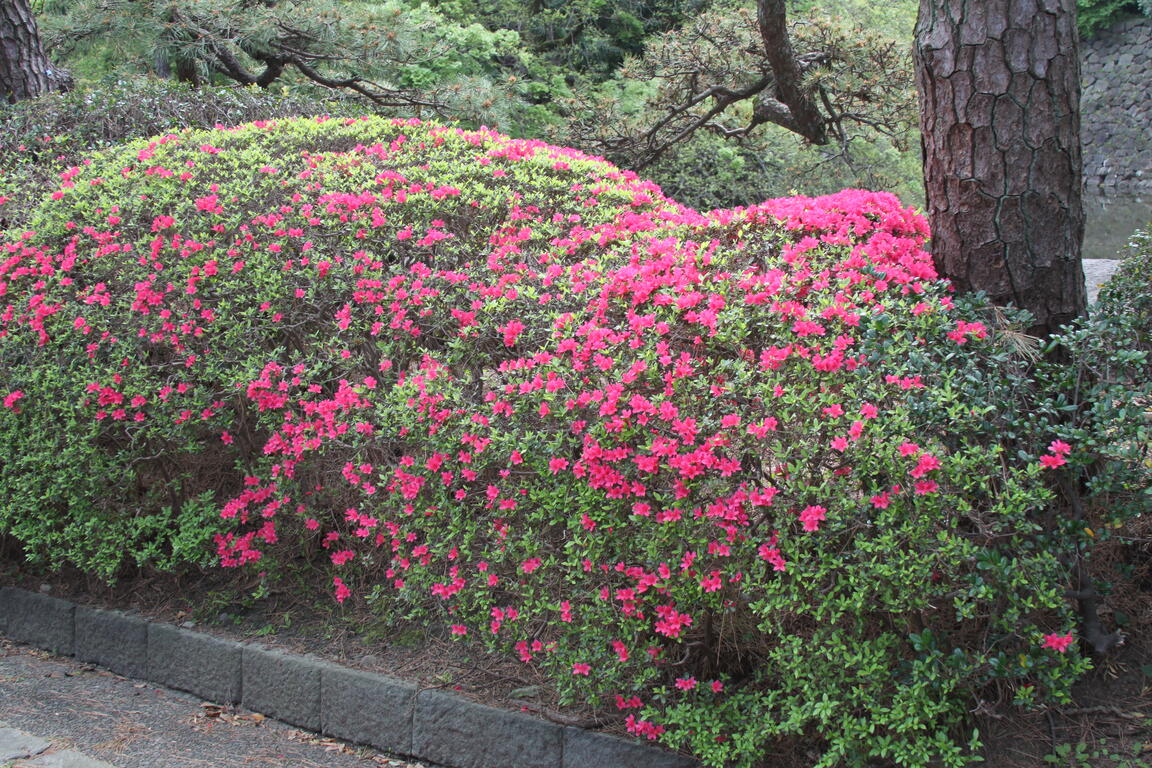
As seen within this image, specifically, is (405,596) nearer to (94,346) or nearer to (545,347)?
(545,347)

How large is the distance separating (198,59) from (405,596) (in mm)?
6490

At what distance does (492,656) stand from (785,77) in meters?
5.10

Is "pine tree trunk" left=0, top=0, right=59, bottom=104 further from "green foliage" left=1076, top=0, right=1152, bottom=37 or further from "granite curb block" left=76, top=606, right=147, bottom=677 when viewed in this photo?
"green foliage" left=1076, top=0, right=1152, bottom=37

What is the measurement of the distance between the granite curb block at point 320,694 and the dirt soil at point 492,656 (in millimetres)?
64

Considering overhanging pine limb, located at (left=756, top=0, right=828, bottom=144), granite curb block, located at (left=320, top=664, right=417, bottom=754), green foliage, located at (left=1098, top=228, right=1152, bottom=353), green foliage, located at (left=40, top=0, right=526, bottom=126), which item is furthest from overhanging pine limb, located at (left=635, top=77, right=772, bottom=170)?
granite curb block, located at (left=320, top=664, right=417, bottom=754)

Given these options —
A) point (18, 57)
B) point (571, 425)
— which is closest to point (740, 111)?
point (18, 57)

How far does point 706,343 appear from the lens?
2.74 meters

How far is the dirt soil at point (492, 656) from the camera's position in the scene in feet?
8.13

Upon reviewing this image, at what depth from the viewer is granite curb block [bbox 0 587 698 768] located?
2.91 metres

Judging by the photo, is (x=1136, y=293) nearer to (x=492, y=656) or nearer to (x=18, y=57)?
→ (x=492, y=656)

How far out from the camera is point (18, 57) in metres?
6.48

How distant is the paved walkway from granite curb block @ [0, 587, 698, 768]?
0.06 metres

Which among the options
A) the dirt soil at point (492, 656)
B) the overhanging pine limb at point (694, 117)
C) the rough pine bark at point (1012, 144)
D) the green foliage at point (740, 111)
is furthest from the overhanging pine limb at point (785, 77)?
the dirt soil at point (492, 656)

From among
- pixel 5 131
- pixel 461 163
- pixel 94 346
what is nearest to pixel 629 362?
pixel 461 163
